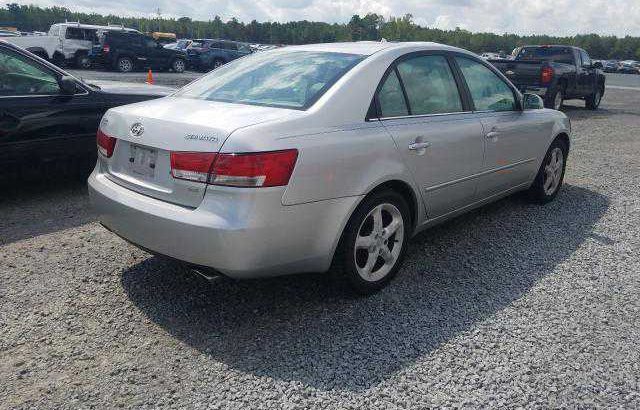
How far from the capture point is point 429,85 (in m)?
3.92

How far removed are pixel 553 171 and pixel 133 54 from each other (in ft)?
71.1

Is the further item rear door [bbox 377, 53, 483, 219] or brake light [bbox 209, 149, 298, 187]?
rear door [bbox 377, 53, 483, 219]

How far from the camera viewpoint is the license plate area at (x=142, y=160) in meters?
3.05

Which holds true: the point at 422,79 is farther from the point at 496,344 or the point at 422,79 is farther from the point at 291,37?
the point at 291,37

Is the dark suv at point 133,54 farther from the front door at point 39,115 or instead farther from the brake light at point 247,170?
the brake light at point 247,170

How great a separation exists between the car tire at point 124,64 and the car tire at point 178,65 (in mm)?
2157

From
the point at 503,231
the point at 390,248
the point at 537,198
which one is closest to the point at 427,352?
the point at 390,248

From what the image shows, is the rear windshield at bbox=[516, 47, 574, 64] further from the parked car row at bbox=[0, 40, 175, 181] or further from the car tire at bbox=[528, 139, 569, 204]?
the parked car row at bbox=[0, 40, 175, 181]

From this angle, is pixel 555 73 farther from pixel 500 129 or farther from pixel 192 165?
pixel 192 165

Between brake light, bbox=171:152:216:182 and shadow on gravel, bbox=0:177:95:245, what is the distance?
7.12 feet

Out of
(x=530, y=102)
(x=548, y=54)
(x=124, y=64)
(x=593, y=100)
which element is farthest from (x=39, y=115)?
(x=124, y=64)

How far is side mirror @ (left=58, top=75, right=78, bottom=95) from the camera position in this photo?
17.0 feet

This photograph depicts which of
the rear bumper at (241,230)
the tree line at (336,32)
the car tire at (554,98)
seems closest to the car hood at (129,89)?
the rear bumper at (241,230)

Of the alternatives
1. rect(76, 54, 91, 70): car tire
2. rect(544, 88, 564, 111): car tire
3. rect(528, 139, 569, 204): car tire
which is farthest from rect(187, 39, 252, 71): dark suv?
rect(528, 139, 569, 204): car tire
